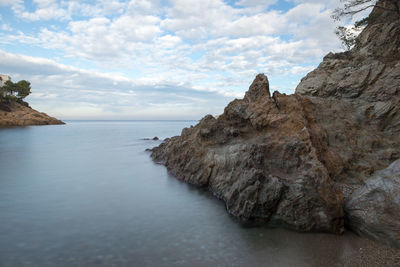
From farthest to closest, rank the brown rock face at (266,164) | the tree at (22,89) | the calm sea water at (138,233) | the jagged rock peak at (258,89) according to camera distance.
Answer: the tree at (22,89) → the jagged rock peak at (258,89) → the brown rock face at (266,164) → the calm sea water at (138,233)

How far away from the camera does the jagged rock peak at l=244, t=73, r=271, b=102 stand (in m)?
12.0

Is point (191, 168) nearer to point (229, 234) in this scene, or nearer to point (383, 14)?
point (229, 234)

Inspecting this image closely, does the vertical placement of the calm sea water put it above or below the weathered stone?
below

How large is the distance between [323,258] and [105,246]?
18.9 feet

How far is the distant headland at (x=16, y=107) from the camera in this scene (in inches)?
2924

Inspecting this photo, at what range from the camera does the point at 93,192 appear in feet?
42.1

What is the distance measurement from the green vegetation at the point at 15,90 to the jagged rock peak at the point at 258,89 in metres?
86.5

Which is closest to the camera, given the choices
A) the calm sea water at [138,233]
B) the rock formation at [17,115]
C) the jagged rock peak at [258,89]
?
the calm sea water at [138,233]

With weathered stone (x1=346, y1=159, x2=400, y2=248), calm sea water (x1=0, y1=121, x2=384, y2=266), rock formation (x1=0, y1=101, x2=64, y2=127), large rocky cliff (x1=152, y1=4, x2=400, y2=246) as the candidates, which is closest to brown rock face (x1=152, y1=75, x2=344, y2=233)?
large rocky cliff (x1=152, y1=4, x2=400, y2=246)

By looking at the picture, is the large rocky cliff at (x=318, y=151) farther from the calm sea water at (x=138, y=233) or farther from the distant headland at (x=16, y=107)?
the distant headland at (x=16, y=107)

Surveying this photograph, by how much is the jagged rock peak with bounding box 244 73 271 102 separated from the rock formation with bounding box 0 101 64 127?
83174 mm

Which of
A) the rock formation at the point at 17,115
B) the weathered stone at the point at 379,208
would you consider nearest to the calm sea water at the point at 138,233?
the weathered stone at the point at 379,208

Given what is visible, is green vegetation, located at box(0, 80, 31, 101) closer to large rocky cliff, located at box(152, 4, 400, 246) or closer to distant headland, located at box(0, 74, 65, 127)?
distant headland, located at box(0, 74, 65, 127)

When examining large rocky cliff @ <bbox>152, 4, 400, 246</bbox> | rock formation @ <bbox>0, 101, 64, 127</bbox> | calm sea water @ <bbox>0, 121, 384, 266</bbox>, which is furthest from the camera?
rock formation @ <bbox>0, 101, 64, 127</bbox>
